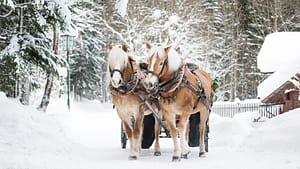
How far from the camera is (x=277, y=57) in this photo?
30.4m

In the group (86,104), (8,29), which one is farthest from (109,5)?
(8,29)

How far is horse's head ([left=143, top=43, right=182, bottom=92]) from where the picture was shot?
25.4ft

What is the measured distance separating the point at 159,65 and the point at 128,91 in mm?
822

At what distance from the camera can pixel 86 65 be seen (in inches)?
1820

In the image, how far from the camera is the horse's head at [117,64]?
8.05 metres

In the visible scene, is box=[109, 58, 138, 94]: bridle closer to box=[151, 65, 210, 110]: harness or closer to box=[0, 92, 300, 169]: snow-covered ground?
box=[151, 65, 210, 110]: harness

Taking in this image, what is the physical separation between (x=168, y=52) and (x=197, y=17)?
1213 inches

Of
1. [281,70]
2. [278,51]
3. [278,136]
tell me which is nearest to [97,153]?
[278,136]

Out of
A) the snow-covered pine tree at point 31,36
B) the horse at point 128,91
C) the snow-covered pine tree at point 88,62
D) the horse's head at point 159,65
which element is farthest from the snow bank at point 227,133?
the snow-covered pine tree at point 88,62

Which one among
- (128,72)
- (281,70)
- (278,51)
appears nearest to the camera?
(128,72)

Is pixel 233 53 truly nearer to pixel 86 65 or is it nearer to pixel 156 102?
pixel 86 65

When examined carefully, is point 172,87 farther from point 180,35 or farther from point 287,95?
point 180,35

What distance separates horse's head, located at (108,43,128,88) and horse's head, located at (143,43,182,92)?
50 cm

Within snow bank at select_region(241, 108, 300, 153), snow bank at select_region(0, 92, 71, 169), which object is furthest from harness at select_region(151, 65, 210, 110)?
snow bank at select_region(0, 92, 71, 169)
